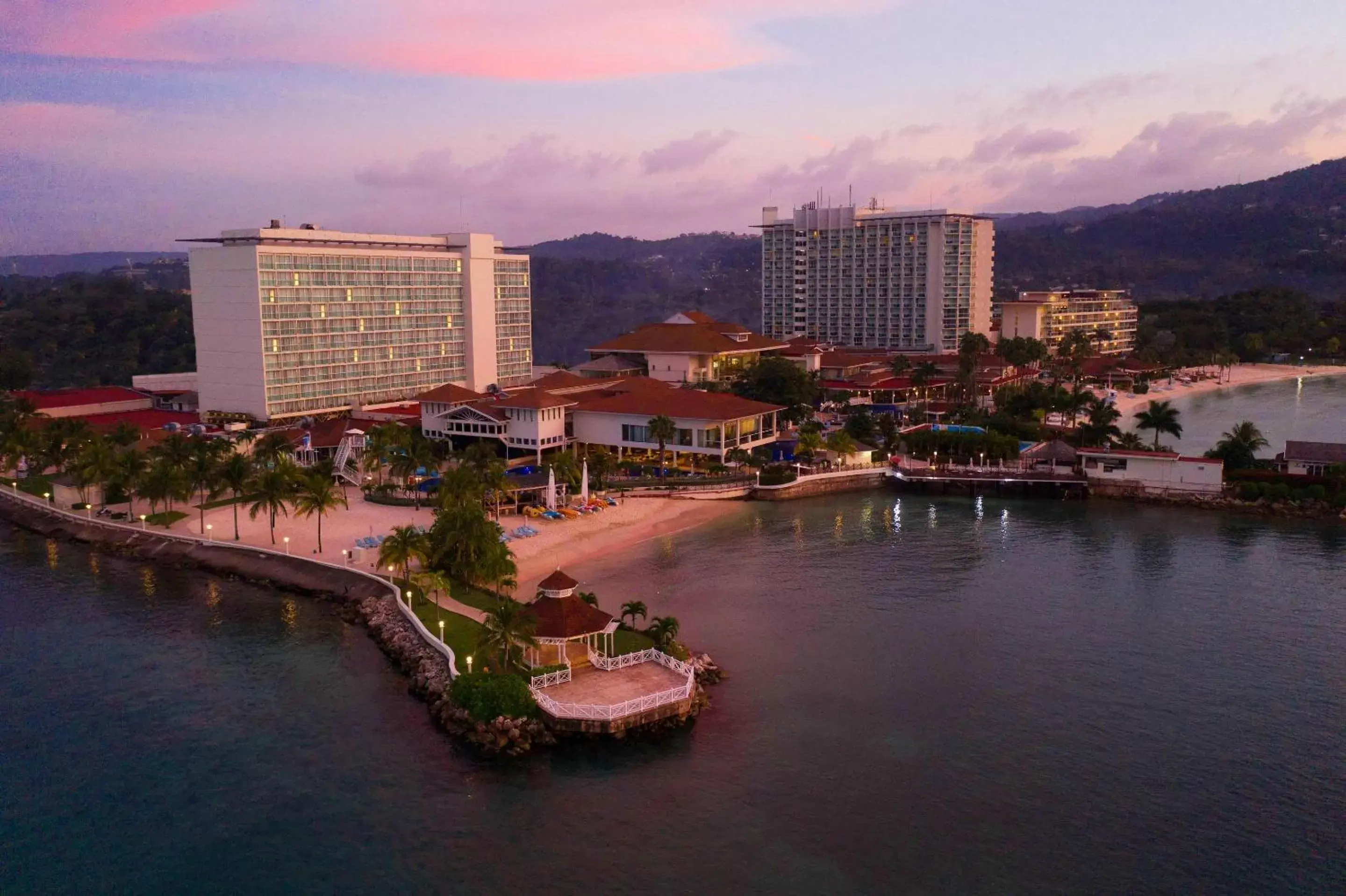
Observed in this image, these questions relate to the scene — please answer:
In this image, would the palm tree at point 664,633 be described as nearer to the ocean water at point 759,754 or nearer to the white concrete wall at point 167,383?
the ocean water at point 759,754

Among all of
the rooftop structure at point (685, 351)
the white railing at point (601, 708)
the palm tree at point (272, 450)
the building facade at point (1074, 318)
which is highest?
the building facade at point (1074, 318)

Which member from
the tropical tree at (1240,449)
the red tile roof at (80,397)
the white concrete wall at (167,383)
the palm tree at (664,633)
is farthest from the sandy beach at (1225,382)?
the red tile roof at (80,397)

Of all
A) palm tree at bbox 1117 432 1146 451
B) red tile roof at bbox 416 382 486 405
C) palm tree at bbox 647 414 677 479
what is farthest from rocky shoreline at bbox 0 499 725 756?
palm tree at bbox 1117 432 1146 451

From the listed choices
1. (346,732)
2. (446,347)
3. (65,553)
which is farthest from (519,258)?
(346,732)

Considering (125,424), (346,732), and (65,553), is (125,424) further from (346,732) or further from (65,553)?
(346,732)

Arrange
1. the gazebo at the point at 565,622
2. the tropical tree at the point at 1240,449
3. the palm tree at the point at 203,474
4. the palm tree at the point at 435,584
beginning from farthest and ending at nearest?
the tropical tree at the point at 1240,449
the palm tree at the point at 203,474
the palm tree at the point at 435,584
the gazebo at the point at 565,622

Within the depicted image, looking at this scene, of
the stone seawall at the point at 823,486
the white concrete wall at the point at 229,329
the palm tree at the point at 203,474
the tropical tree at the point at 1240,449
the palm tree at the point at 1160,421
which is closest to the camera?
the palm tree at the point at 203,474
